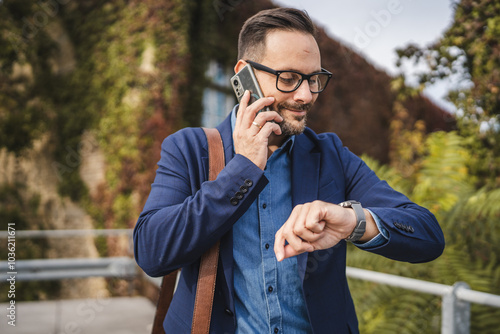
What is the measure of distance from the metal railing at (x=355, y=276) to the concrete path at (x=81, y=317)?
16.7 inches

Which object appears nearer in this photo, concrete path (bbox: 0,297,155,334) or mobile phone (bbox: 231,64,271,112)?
mobile phone (bbox: 231,64,271,112)

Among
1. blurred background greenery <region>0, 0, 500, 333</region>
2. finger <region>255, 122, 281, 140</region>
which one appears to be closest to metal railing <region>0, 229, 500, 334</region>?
blurred background greenery <region>0, 0, 500, 333</region>

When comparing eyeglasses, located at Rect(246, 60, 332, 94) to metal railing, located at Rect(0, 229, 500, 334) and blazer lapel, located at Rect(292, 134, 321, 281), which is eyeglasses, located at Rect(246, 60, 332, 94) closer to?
blazer lapel, located at Rect(292, 134, 321, 281)

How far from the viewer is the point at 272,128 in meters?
1.22

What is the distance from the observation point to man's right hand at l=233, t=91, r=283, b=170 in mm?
1190

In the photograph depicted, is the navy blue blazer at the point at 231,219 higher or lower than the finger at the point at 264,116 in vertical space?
lower

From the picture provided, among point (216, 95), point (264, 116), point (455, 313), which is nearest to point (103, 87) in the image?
point (216, 95)

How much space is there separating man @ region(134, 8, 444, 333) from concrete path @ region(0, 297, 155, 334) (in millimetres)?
3785

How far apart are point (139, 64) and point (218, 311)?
21.3ft

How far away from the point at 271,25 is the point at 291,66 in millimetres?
185

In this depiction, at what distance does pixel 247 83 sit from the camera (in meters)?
1.40

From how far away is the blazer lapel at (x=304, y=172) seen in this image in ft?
4.49

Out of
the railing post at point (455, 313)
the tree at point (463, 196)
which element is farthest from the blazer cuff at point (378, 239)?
the tree at point (463, 196)

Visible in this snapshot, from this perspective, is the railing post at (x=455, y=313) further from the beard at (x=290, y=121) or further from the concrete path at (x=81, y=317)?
the concrete path at (x=81, y=317)
